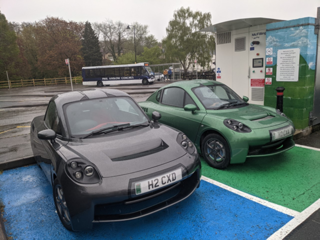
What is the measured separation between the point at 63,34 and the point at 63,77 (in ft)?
27.9

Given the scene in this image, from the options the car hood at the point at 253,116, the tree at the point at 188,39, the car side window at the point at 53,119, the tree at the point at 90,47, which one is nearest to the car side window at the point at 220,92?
the car hood at the point at 253,116

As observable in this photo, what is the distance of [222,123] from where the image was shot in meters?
4.22

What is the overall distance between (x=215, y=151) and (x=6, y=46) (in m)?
45.6

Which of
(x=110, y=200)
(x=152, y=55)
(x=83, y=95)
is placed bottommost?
(x=110, y=200)

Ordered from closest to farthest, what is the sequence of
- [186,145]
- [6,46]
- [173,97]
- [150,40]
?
[186,145]
[173,97]
[6,46]
[150,40]

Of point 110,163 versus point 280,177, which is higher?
point 110,163

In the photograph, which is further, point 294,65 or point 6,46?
point 6,46

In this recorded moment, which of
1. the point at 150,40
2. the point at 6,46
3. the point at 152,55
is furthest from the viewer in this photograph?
the point at 150,40

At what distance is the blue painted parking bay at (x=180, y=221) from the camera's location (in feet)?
9.05

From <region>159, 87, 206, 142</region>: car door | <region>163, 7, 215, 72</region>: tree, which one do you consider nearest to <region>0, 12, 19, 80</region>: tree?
<region>163, 7, 215, 72</region>: tree

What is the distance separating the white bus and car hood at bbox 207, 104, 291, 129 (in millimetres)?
26240

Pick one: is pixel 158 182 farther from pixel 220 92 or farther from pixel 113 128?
pixel 220 92

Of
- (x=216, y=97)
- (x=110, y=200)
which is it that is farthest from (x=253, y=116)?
(x=110, y=200)

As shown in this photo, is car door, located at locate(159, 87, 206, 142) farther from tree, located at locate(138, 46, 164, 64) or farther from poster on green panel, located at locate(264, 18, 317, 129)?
tree, located at locate(138, 46, 164, 64)
